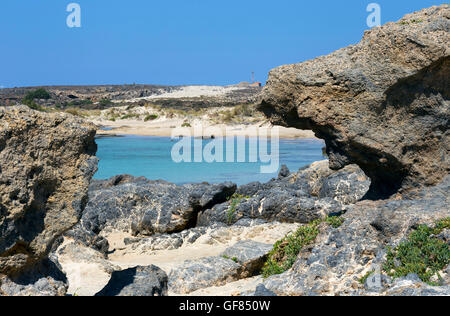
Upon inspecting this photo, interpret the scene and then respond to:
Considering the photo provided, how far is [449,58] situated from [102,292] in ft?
16.8

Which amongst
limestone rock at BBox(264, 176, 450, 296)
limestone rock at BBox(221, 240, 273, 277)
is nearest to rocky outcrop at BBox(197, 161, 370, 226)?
limestone rock at BBox(221, 240, 273, 277)

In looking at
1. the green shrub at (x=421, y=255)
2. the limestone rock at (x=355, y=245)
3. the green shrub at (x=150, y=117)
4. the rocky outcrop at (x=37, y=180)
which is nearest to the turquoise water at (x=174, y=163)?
the green shrub at (x=150, y=117)

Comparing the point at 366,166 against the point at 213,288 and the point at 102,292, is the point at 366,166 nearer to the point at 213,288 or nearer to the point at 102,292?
the point at 213,288

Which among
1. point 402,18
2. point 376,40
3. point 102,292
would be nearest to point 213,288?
point 102,292

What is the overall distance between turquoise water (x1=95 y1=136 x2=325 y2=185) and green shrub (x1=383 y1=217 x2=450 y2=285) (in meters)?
15.2

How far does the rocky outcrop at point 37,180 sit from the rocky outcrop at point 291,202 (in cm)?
605

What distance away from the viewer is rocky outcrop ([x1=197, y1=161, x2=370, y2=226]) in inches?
443

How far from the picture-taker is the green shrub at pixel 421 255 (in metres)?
6.16

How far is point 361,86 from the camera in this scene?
709cm

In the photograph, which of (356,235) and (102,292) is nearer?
(102,292)

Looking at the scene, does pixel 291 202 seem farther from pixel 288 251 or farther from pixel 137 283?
pixel 137 283

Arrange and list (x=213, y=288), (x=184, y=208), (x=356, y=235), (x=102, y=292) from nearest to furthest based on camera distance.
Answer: (x=102, y=292), (x=356, y=235), (x=213, y=288), (x=184, y=208)

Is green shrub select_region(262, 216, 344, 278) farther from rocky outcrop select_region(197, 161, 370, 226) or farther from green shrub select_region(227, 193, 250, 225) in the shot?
green shrub select_region(227, 193, 250, 225)
